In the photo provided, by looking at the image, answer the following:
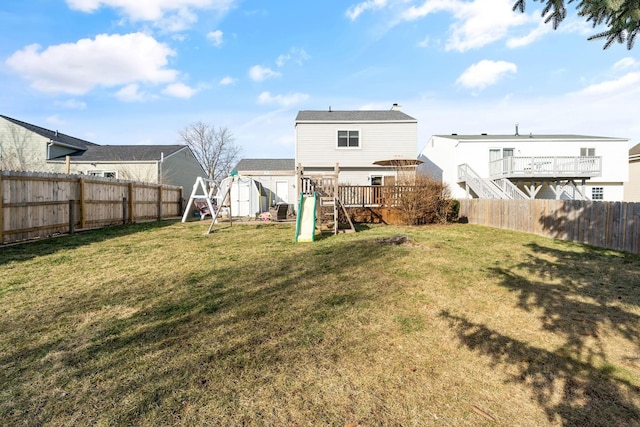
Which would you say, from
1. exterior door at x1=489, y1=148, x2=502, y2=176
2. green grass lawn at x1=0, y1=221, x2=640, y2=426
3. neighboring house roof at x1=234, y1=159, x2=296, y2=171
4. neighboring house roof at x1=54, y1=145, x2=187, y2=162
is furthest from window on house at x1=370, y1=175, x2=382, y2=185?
neighboring house roof at x1=54, y1=145, x2=187, y2=162

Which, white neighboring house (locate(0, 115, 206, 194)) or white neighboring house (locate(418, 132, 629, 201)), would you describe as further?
white neighboring house (locate(0, 115, 206, 194))

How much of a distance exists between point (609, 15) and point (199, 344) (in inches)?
245

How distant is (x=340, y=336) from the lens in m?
3.27

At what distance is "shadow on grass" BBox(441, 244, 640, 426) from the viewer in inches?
91.8

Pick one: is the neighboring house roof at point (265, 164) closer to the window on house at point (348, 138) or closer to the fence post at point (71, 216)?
the window on house at point (348, 138)

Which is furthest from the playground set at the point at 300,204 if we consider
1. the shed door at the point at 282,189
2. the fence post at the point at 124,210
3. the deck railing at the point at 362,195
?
the fence post at the point at 124,210

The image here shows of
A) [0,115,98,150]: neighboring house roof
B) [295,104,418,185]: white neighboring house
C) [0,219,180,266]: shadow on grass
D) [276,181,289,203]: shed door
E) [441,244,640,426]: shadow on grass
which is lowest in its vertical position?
[441,244,640,426]: shadow on grass

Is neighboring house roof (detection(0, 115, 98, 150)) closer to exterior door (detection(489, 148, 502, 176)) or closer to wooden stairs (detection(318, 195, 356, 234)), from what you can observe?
wooden stairs (detection(318, 195, 356, 234))

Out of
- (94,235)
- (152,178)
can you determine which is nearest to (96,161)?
(152,178)

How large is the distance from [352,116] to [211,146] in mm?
28151

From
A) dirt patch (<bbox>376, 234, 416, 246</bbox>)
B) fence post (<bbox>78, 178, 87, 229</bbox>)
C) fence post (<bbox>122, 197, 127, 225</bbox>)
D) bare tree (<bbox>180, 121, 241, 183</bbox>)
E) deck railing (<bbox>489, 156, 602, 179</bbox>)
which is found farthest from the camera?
bare tree (<bbox>180, 121, 241, 183</bbox>)

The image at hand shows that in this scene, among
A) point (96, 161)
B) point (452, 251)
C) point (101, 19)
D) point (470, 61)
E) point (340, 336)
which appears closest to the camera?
point (340, 336)

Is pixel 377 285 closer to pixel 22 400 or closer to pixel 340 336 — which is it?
pixel 340 336

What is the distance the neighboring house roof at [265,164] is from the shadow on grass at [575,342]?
83.9 feet
